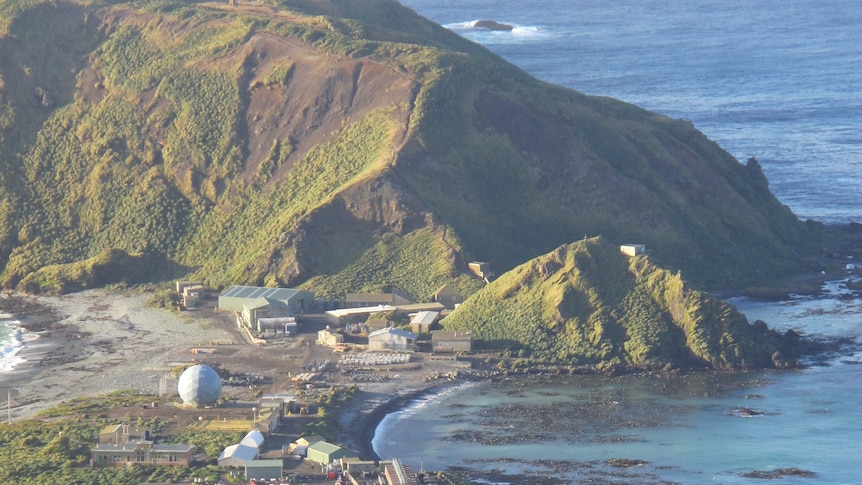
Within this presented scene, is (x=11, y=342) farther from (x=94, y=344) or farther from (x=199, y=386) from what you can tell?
(x=199, y=386)

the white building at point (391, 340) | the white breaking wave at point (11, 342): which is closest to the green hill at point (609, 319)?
the white building at point (391, 340)

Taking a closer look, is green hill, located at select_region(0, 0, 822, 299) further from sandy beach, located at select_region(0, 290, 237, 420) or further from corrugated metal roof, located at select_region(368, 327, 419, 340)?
corrugated metal roof, located at select_region(368, 327, 419, 340)

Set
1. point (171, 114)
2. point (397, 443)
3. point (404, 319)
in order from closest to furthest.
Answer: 1. point (397, 443)
2. point (404, 319)
3. point (171, 114)

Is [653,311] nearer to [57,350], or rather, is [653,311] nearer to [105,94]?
[57,350]

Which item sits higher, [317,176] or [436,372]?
[317,176]

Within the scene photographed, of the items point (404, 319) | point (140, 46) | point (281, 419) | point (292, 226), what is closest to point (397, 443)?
point (281, 419)

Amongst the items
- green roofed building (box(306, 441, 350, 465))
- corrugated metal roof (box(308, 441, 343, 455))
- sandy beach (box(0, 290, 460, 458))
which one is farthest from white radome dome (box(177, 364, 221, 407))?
green roofed building (box(306, 441, 350, 465))

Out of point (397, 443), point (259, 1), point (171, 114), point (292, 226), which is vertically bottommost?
point (397, 443)
